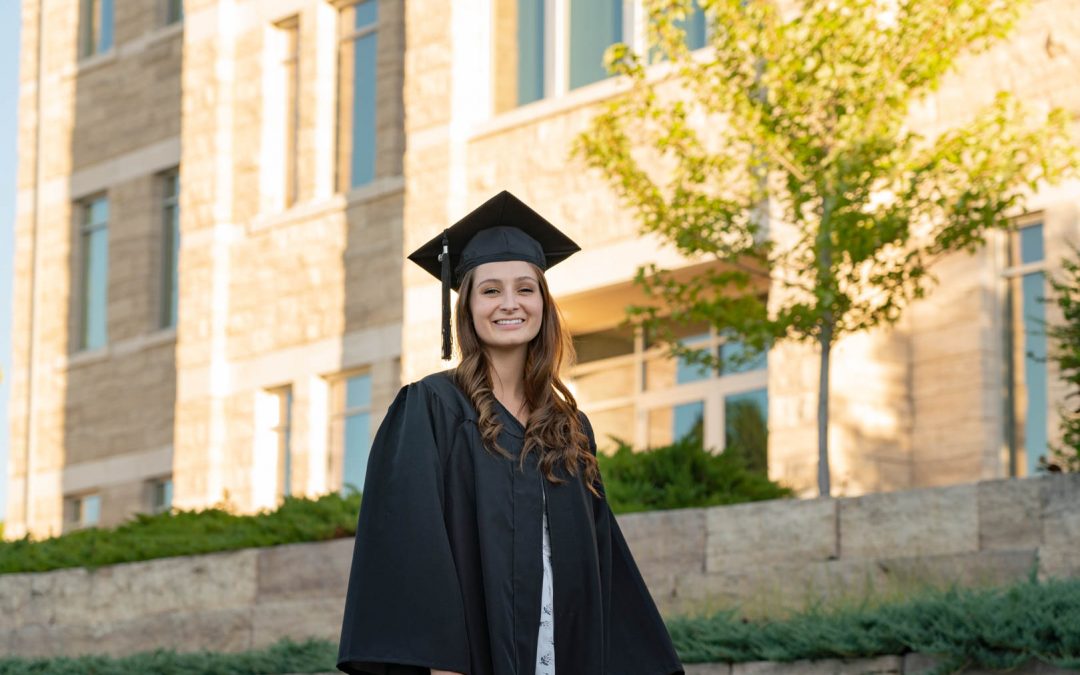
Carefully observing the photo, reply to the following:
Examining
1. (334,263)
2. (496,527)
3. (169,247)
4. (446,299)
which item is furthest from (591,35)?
(496,527)

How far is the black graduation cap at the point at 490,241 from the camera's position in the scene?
511 centimetres

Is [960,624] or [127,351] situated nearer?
[960,624]

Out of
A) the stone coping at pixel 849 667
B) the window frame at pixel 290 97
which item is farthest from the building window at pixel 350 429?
the stone coping at pixel 849 667

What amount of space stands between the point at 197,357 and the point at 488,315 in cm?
1611

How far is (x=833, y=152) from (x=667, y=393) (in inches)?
218

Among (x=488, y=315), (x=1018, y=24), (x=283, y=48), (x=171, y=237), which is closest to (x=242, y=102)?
(x=283, y=48)

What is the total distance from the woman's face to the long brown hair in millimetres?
30

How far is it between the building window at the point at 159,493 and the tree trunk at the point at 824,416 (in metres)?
10.8

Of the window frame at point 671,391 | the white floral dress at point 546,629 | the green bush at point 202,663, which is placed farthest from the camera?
the window frame at point 671,391

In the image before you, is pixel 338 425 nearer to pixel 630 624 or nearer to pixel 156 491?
pixel 156 491

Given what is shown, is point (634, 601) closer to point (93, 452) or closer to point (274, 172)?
point (274, 172)

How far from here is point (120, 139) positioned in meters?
22.8

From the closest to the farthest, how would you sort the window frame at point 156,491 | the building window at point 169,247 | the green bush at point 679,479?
the green bush at point 679,479, the window frame at point 156,491, the building window at point 169,247

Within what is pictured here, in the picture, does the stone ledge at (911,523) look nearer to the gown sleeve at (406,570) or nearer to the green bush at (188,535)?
the green bush at (188,535)
